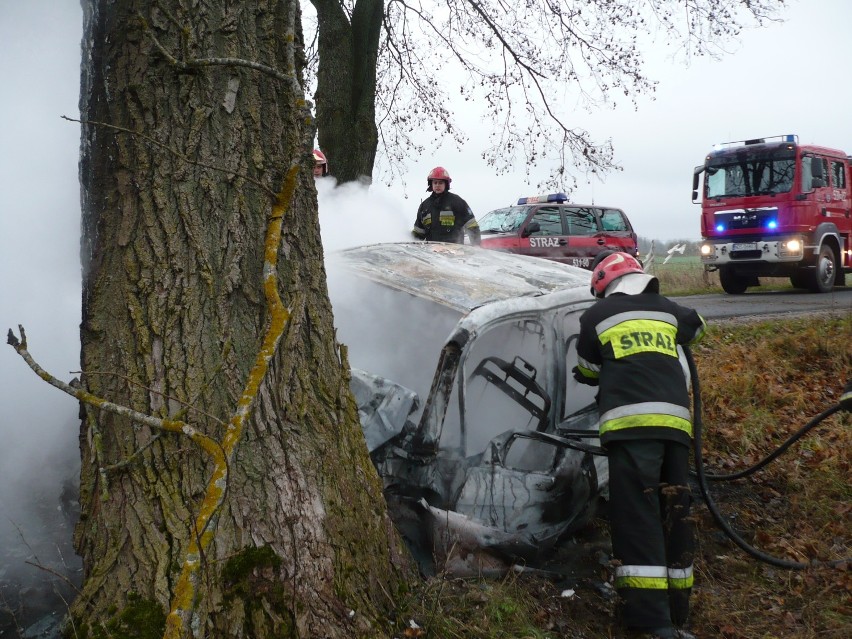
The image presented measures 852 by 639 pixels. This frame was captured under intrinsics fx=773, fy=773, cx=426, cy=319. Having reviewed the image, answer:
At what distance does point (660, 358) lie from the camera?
3641mm

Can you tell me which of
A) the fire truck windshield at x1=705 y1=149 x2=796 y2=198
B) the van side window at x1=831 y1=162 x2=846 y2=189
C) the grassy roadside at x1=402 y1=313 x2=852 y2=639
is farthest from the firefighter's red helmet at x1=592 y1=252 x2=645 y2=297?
the van side window at x1=831 y1=162 x2=846 y2=189

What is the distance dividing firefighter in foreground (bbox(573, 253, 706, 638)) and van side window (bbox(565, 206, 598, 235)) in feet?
32.7

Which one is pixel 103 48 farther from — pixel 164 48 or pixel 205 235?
pixel 205 235

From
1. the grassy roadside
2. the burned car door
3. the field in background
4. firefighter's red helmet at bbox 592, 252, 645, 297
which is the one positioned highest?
firefighter's red helmet at bbox 592, 252, 645, 297

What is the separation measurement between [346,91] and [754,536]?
215 inches

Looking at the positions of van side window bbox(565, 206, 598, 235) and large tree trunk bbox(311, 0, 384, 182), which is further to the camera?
van side window bbox(565, 206, 598, 235)

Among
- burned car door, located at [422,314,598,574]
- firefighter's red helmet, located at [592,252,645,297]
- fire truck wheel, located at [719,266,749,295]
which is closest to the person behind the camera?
burned car door, located at [422,314,598,574]

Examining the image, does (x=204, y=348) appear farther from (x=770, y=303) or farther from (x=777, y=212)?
(x=777, y=212)

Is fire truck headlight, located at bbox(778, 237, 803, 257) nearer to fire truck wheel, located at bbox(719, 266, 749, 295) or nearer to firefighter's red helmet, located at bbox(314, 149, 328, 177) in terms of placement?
fire truck wheel, located at bbox(719, 266, 749, 295)

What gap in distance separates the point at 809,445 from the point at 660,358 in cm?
258

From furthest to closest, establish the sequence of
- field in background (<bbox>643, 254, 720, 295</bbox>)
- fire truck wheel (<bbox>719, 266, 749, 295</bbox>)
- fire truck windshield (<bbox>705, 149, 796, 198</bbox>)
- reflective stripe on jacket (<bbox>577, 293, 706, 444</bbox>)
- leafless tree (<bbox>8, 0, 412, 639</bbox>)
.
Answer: field in background (<bbox>643, 254, 720, 295</bbox>)
fire truck wheel (<bbox>719, 266, 749, 295</bbox>)
fire truck windshield (<bbox>705, 149, 796, 198</bbox>)
reflective stripe on jacket (<bbox>577, 293, 706, 444</bbox>)
leafless tree (<bbox>8, 0, 412, 639</bbox>)

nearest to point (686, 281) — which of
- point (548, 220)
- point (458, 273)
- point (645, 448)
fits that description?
point (548, 220)

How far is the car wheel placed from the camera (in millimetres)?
13733

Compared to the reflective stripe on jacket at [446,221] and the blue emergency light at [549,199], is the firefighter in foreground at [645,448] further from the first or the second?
the blue emergency light at [549,199]
